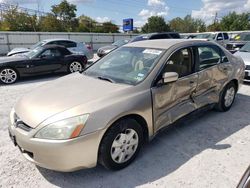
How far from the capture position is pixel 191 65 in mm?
3680

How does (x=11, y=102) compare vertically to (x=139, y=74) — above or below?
below

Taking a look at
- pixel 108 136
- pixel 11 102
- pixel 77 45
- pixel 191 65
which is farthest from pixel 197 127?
pixel 77 45

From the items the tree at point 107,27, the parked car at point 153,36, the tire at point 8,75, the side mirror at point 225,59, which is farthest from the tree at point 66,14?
the side mirror at point 225,59

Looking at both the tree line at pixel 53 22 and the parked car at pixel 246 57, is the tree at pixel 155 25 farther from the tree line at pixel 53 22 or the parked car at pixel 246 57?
the parked car at pixel 246 57

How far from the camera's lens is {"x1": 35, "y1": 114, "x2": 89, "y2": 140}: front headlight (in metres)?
2.36

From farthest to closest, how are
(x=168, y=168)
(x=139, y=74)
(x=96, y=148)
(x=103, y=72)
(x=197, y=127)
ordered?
1. (x=197, y=127)
2. (x=103, y=72)
3. (x=139, y=74)
4. (x=168, y=168)
5. (x=96, y=148)

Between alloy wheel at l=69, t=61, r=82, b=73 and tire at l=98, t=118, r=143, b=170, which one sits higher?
alloy wheel at l=69, t=61, r=82, b=73

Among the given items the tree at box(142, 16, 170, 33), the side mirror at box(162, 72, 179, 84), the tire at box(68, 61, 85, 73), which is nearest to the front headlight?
the side mirror at box(162, 72, 179, 84)

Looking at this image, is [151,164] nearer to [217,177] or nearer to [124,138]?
[124,138]

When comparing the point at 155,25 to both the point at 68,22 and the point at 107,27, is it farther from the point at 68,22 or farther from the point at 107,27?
the point at 68,22

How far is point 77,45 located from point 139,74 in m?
9.91

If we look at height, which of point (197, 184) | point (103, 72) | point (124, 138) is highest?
point (103, 72)

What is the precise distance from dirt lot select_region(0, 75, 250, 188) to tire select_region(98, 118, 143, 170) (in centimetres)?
13

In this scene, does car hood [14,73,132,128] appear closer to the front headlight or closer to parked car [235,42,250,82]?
the front headlight
